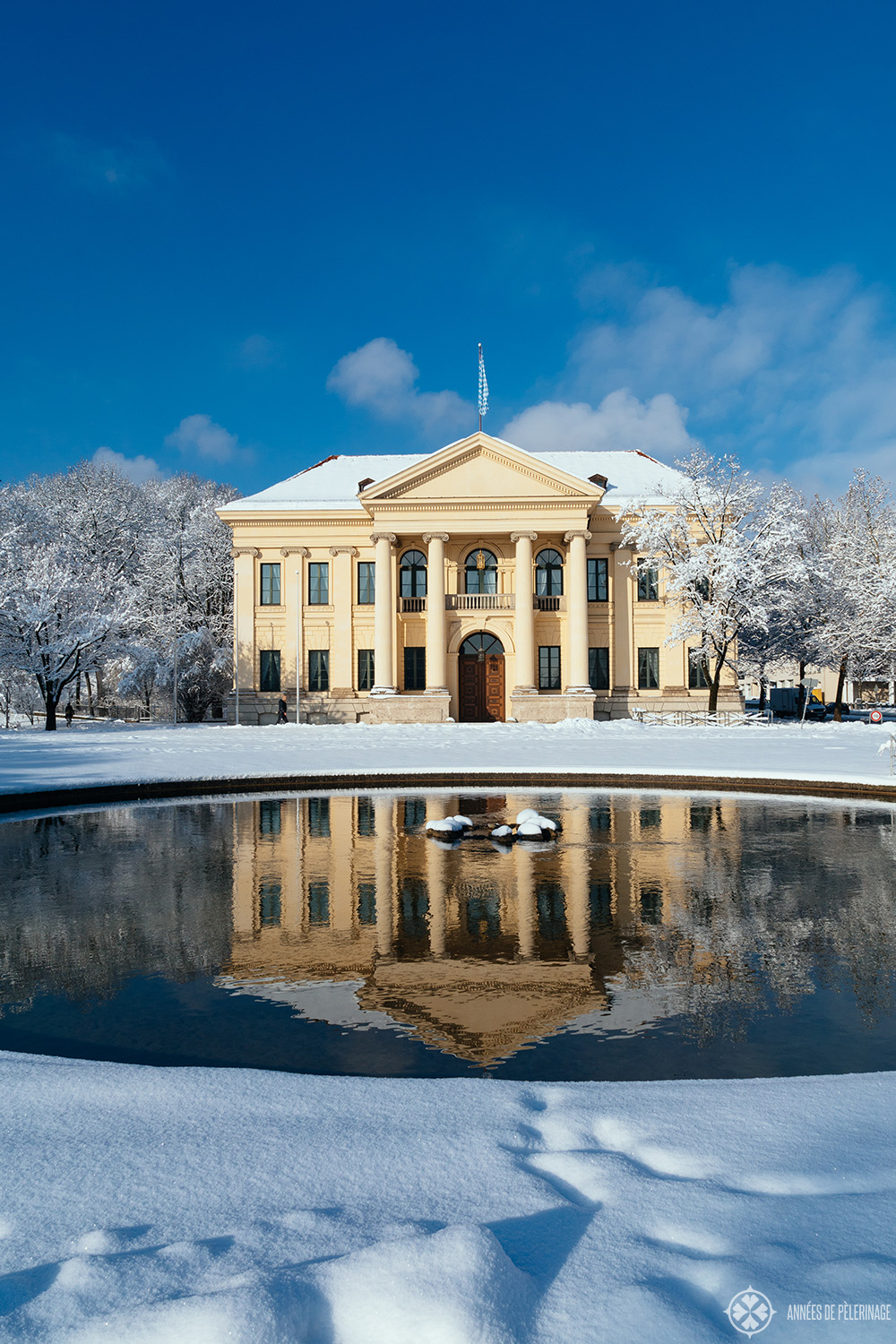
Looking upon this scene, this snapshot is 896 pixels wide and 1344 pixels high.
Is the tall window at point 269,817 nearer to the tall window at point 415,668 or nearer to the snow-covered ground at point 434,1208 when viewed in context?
the snow-covered ground at point 434,1208

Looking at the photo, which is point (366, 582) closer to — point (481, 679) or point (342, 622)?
point (342, 622)

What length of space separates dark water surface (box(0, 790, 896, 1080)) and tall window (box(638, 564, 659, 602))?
33019mm

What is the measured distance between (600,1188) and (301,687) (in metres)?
43.6

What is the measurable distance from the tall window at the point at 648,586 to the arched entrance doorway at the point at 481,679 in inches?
327

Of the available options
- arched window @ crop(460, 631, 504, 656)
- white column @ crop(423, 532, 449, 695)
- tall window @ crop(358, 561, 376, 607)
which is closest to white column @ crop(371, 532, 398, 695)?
white column @ crop(423, 532, 449, 695)

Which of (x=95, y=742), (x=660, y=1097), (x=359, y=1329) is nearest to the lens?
(x=359, y=1329)

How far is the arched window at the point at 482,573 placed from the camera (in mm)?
45719

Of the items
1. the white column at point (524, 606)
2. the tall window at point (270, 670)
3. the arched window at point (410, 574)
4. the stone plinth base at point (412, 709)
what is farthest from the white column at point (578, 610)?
the tall window at point (270, 670)

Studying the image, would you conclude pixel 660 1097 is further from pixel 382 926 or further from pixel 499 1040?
pixel 382 926

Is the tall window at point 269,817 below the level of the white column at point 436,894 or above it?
above

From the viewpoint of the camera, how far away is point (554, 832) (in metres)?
12.9

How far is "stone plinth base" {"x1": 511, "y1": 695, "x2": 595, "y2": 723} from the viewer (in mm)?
41594

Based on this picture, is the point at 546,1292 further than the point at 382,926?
No

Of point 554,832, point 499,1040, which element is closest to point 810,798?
point 554,832
